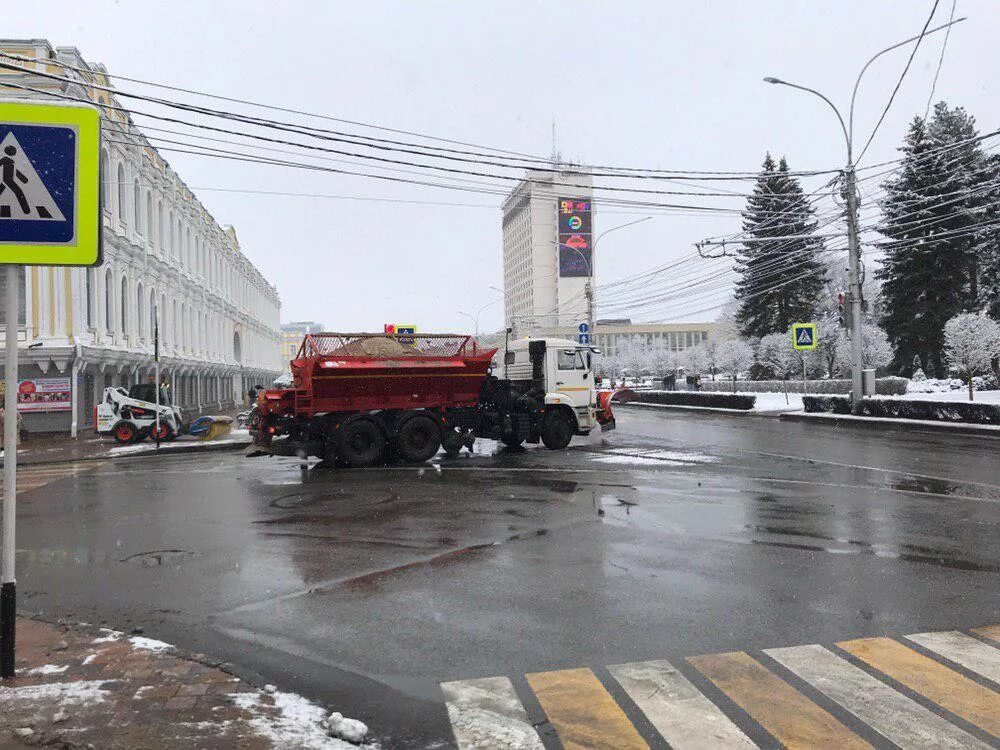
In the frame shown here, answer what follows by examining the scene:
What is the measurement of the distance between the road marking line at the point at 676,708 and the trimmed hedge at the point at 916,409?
22.1 meters

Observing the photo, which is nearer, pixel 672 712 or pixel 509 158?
pixel 672 712

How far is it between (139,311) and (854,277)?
2839 cm

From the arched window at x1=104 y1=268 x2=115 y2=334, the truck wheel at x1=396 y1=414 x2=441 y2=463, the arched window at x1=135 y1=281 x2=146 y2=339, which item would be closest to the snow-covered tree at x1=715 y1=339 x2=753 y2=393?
the arched window at x1=135 y1=281 x2=146 y2=339

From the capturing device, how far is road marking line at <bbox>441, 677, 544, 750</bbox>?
3783 millimetres

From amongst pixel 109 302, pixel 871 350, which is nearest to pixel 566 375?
pixel 109 302

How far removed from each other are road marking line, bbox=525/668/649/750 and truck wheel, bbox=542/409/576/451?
14.4 meters

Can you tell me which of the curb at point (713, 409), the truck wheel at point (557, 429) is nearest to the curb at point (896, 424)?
the curb at point (713, 409)

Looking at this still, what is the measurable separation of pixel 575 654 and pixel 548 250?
581 ft

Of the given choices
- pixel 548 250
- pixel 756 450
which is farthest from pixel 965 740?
pixel 548 250

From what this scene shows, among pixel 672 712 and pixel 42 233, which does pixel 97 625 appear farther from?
pixel 672 712

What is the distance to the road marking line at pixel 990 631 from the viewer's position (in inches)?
204

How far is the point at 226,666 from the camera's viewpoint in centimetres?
475

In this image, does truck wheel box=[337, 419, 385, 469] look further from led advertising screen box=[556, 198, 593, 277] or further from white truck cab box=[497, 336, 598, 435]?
led advertising screen box=[556, 198, 593, 277]

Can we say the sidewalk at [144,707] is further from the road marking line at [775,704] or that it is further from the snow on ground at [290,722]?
the road marking line at [775,704]
